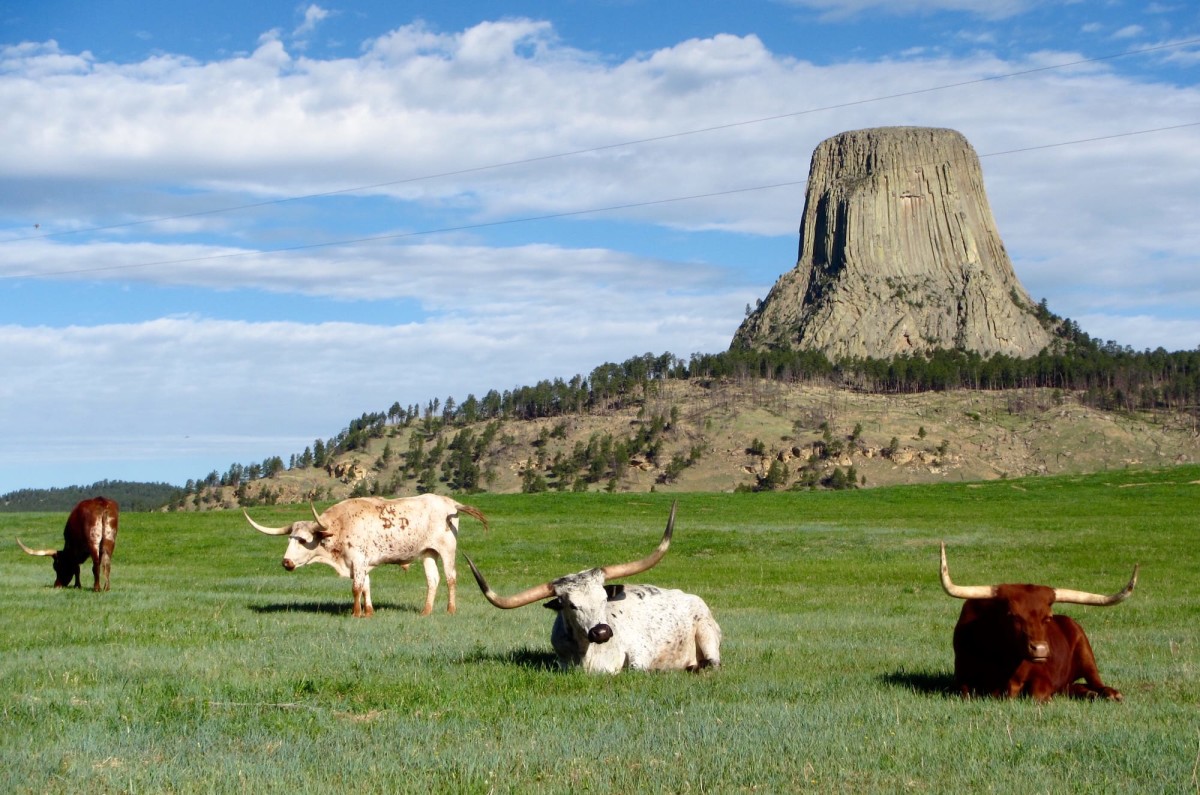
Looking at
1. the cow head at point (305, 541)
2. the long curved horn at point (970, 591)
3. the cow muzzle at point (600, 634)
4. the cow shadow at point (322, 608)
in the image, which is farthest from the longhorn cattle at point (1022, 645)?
the cow head at point (305, 541)

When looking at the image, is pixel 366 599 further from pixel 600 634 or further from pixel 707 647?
pixel 600 634

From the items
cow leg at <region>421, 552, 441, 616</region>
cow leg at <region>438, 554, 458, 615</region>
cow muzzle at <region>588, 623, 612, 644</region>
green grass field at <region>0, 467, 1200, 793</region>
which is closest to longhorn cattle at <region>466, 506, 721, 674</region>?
cow muzzle at <region>588, 623, 612, 644</region>

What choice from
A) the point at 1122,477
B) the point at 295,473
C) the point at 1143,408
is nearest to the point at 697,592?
the point at 1122,477

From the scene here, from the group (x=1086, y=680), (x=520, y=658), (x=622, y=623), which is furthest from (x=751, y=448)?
(x=1086, y=680)

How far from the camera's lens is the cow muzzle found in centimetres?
1189

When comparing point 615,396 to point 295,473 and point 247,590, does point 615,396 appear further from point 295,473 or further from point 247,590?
point 247,590

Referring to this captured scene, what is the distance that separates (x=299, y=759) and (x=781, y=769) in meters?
3.22

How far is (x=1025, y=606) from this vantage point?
1069 centimetres

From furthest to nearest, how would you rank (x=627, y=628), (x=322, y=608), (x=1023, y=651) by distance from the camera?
1. (x=322, y=608)
2. (x=627, y=628)
3. (x=1023, y=651)

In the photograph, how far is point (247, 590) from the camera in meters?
24.2

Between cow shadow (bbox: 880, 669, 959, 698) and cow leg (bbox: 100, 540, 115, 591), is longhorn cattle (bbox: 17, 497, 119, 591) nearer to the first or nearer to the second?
cow leg (bbox: 100, 540, 115, 591)

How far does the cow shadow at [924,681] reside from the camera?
11.5 metres

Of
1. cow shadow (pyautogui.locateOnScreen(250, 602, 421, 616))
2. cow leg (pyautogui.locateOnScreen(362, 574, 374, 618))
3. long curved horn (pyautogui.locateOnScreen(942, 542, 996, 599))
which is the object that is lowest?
cow shadow (pyautogui.locateOnScreen(250, 602, 421, 616))

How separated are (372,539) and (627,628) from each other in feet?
25.9
